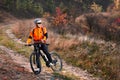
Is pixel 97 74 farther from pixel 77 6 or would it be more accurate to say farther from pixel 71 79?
pixel 77 6

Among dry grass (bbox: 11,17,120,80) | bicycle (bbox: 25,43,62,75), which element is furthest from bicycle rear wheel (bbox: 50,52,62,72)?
dry grass (bbox: 11,17,120,80)

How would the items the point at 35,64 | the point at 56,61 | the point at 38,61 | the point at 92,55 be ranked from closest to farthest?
the point at 38,61 < the point at 35,64 < the point at 56,61 < the point at 92,55

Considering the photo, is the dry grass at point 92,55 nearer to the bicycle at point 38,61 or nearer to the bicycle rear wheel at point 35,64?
the bicycle at point 38,61

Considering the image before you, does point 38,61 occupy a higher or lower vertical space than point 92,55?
higher

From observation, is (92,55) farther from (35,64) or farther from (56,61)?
(35,64)

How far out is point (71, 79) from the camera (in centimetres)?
1231

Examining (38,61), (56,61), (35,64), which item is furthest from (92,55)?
(38,61)

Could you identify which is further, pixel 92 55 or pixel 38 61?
pixel 92 55

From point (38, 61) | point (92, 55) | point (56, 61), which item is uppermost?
point (38, 61)

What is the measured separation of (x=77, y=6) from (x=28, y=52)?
2555 inches

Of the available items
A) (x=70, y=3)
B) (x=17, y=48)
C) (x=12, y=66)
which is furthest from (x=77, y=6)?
(x=12, y=66)

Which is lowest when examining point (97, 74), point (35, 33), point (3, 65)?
point (97, 74)

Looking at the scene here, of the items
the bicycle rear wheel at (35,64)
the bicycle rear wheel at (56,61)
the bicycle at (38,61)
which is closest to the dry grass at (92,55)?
the bicycle rear wheel at (56,61)

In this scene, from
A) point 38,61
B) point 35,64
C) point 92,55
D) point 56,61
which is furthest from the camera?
point 92,55
